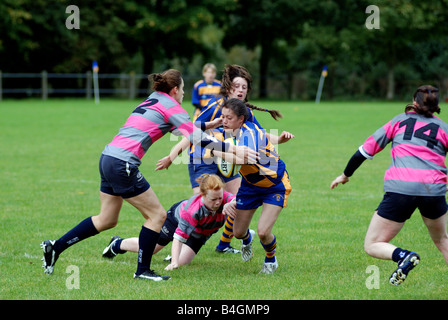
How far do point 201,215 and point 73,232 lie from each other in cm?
125

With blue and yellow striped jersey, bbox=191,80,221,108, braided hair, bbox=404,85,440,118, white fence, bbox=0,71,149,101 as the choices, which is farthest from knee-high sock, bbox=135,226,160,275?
white fence, bbox=0,71,149,101

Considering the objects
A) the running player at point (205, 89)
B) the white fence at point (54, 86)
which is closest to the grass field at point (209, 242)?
the running player at point (205, 89)

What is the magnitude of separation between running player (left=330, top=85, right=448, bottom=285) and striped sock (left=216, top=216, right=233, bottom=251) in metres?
1.98

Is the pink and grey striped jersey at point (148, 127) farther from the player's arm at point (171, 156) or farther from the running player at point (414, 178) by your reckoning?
the running player at point (414, 178)

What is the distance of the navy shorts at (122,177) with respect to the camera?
5461 mm

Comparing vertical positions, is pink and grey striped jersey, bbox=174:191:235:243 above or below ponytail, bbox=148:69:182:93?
below

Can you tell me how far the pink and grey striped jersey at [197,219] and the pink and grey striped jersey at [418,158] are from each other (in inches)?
70.6

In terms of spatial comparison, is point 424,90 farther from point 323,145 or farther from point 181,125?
point 323,145

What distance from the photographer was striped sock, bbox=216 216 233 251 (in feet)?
22.2

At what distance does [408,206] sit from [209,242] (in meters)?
3.04

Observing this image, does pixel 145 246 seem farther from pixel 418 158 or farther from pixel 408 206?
pixel 418 158

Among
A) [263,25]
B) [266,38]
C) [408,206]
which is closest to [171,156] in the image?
[408,206]

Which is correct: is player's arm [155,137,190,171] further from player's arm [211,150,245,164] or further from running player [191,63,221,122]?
running player [191,63,221,122]

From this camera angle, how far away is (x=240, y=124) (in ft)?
18.8
